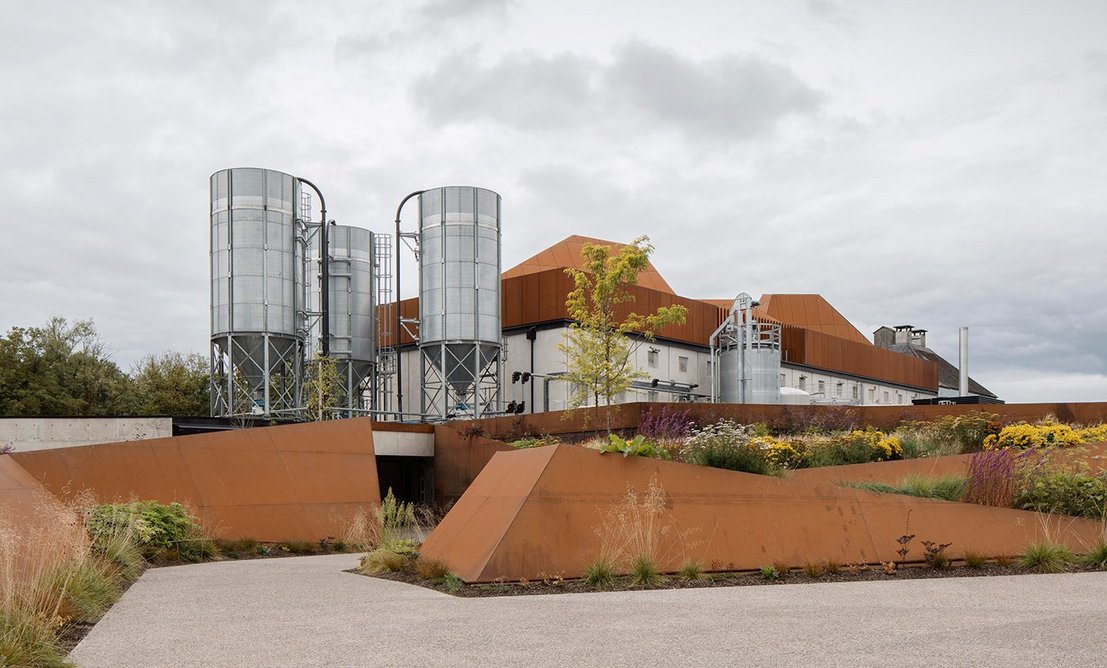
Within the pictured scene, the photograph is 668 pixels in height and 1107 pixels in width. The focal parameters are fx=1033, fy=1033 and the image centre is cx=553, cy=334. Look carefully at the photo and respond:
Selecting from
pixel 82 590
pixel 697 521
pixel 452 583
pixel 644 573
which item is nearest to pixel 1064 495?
pixel 697 521

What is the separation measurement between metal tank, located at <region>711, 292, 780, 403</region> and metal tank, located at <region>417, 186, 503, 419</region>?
36.0ft

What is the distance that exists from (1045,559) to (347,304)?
103 feet

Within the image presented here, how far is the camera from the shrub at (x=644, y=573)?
38.8 ft

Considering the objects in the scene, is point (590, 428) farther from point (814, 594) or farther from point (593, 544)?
point (814, 594)

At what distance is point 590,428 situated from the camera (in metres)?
25.2

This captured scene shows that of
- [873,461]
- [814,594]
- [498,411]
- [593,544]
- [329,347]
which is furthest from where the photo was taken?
[329,347]

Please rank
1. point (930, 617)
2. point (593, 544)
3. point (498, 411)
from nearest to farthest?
point (930, 617) < point (593, 544) < point (498, 411)

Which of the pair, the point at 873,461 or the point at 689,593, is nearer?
the point at 689,593

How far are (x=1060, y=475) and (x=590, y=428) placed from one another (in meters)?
11.9

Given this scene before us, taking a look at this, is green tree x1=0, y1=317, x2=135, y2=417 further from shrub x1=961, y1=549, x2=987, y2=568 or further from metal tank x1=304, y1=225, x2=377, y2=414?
shrub x1=961, y1=549, x2=987, y2=568

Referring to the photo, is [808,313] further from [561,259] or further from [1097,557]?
[1097,557]

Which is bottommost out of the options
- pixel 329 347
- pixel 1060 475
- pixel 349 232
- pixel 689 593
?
pixel 689 593

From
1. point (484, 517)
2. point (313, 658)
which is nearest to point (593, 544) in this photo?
point (484, 517)

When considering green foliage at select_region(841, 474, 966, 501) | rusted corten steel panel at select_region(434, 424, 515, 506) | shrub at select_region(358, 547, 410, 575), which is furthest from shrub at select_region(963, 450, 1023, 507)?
rusted corten steel panel at select_region(434, 424, 515, 506)
